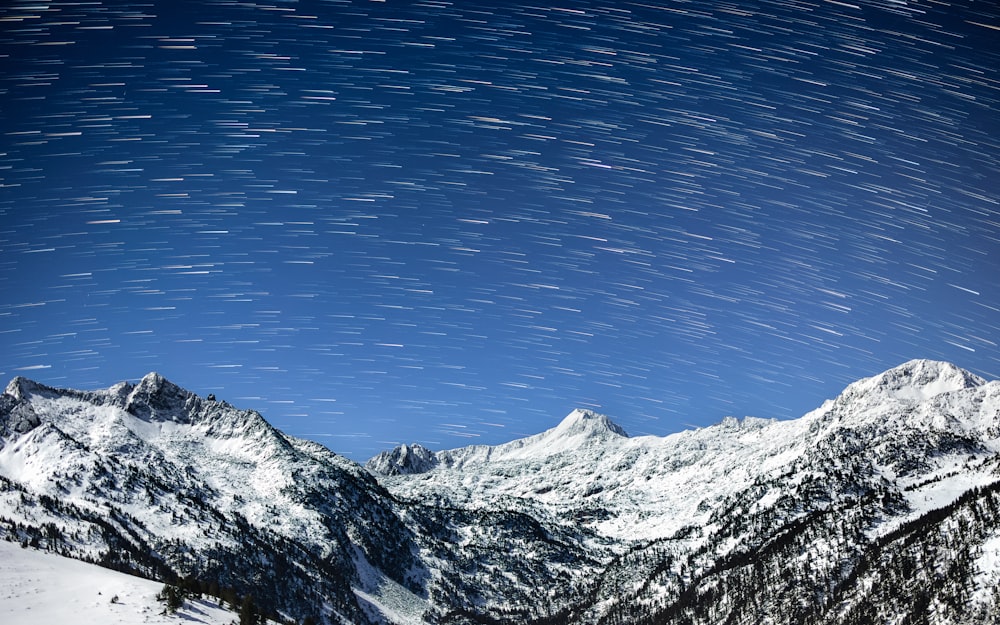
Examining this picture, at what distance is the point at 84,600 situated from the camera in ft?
345

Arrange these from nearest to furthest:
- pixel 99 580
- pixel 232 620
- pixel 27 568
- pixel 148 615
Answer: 1. pixel 148 615
2. pixel 232 620
3. pixel 99 580
4. pixel 27 568

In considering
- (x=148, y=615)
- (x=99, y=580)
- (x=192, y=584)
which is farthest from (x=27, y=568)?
(x=148, y=615)

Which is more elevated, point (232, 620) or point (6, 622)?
point (6, 622)

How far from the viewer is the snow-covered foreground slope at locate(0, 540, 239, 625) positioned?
314 feet

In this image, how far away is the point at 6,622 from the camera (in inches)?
3848

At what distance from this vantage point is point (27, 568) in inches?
5167

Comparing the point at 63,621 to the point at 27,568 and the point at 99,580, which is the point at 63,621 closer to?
the point at 99,580

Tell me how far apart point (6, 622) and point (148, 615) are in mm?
22414

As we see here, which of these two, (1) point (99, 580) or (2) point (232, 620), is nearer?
(2) point (232, 620)

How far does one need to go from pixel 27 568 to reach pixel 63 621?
46521 mm

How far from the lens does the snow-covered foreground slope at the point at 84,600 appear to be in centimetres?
9556

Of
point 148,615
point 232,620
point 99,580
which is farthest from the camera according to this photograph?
point 99,580

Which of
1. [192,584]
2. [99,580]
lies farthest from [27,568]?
[192,584]

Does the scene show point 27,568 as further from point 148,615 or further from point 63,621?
point 148,615
